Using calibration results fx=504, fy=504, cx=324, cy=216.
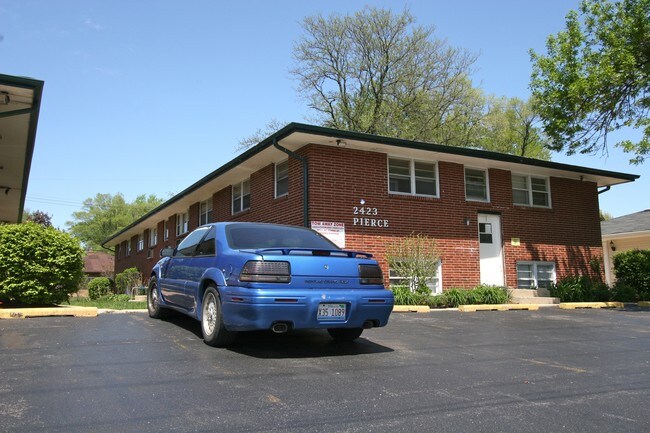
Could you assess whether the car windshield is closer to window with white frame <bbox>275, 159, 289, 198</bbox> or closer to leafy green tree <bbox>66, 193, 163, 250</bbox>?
window with white frame <bbox>275, 159, 289, 198</bbox>

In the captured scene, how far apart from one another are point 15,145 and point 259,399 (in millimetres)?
10486

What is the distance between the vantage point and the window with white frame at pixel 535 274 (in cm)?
1627

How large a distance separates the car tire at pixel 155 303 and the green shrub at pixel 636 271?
47.4 ft

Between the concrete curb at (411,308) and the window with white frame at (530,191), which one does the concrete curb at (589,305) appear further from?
the concrete curb at (411,308)

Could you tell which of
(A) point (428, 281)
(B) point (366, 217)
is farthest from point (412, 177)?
(A) point (428, 281)

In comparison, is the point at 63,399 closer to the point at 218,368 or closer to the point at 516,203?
the point at 218,368

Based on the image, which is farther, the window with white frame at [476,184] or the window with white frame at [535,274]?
the window with white frame at [535,274]

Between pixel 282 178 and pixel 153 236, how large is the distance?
1838cm

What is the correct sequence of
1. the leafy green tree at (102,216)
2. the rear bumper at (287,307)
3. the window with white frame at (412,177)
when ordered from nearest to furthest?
the rear bumper at (287,307), the window with white frame at (412,177), the leafy green tree at (102,216)

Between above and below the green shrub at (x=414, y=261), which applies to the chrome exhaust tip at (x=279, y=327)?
below

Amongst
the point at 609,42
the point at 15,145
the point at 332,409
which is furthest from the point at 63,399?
the point at 609,42

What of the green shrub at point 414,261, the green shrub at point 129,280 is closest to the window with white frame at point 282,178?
the green shrub at point 414,261

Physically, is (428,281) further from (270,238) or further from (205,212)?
(205,212)

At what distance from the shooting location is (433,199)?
Answer: 48.8 feet
